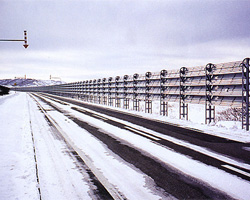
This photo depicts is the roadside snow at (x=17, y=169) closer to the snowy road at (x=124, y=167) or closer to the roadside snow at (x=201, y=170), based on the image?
the snowy road at (x=124, y=167)

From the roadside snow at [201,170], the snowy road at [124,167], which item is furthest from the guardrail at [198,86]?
the roadside snow at [201,170]

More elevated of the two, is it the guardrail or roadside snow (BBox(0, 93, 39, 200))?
the guardrail

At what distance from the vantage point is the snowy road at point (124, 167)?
3607 millimetres

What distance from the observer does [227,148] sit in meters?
6.18

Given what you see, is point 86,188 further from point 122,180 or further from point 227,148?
point 227,148

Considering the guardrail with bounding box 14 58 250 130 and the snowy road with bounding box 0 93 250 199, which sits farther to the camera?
the guardrail with bounding box 14 58 250 130

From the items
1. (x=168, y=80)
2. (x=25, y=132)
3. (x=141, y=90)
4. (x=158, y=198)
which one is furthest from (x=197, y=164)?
(x=141, y=90)

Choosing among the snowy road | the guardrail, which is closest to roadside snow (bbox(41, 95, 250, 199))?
the snowy road

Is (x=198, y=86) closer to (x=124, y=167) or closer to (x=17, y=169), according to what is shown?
(x=124, y=167)

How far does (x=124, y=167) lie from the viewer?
4.72 metres

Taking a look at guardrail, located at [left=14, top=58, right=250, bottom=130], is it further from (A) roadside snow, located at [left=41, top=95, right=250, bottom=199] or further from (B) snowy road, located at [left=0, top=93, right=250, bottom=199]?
(A) roadside snow, located at [left=41, top=95, right=250, bottom=199]

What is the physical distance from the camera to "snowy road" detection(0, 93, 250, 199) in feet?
11.8

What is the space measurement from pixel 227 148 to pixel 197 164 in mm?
1929

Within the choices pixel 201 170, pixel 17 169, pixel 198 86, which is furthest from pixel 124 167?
pixel 198 86
